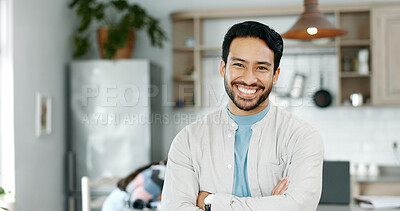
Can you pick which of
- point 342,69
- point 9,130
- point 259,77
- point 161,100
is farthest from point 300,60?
point 259,77

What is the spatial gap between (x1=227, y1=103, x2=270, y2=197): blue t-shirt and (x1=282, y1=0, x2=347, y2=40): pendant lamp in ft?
3.33

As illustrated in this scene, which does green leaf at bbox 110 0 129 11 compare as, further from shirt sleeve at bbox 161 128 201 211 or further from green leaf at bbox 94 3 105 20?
shirt sleeve at bbox 161 128 201 211

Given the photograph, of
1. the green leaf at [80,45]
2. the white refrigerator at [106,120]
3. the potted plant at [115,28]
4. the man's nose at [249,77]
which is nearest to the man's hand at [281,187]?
the man's nose at [249,77]

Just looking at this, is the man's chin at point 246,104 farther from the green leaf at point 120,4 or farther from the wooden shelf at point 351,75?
the wooden shelf at point 351,75

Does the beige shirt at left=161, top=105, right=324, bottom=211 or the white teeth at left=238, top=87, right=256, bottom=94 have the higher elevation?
the white teeth at left=238, top=87, right=256, bottom=94

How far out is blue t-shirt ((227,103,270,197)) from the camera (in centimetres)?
163

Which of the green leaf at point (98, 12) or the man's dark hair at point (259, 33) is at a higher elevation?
the green leaf at point (98, 12)

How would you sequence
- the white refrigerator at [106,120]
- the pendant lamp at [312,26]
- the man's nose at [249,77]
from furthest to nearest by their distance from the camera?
the white refrigerator at [106,120] → the pendant lamp at [312,26] → the man's nose at [249,77]

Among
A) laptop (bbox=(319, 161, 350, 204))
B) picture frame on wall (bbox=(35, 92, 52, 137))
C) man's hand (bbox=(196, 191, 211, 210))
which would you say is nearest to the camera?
man's hand (bbox=(196, 191, 211, 210))

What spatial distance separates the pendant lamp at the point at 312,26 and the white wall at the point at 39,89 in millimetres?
2099

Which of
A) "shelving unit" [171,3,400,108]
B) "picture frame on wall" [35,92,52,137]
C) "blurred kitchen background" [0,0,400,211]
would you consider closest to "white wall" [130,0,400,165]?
"blurred kitchen background" [0,0,400,211]

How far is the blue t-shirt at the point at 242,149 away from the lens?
1.63 meters

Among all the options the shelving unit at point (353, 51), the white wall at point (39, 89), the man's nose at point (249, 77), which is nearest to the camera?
the man's nose at point (249, 77)

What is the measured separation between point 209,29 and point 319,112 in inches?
58.2
